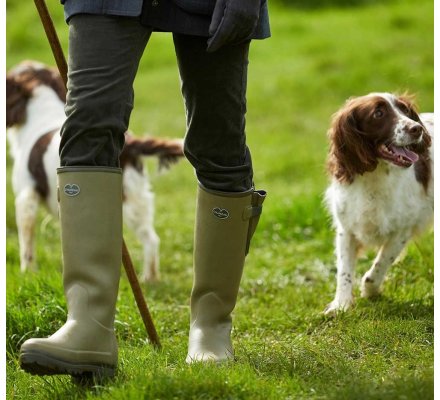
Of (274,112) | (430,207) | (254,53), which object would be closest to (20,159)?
(430,207)

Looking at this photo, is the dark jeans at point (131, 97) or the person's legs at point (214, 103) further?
the person's legs at point (214, 103)

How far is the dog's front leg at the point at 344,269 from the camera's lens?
4.80m

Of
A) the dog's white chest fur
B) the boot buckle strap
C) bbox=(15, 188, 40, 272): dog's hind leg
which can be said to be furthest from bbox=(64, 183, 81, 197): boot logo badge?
bbox=(15, 188, 40, 272): dog's hind leg

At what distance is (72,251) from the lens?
10.8 ft

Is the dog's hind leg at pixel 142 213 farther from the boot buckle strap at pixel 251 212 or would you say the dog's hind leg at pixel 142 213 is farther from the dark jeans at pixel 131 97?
the dark jeans at pixel 131 97

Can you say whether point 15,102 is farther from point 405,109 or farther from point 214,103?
point 214,103

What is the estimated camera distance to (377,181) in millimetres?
4988

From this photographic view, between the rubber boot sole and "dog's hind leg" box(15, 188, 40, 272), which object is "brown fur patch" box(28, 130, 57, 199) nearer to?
"dog's hind leg" box(15, 188, 40, 272)

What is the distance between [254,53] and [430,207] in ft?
34.3

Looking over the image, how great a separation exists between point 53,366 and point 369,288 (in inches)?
89.5

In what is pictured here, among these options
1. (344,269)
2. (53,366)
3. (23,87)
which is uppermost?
(23,87)

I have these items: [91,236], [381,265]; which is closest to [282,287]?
[381,265]

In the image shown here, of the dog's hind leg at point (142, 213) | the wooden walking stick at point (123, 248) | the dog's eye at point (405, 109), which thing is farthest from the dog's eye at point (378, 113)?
the dog's hind leg at point (142, 213)

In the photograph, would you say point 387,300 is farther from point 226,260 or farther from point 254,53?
point 254,53
